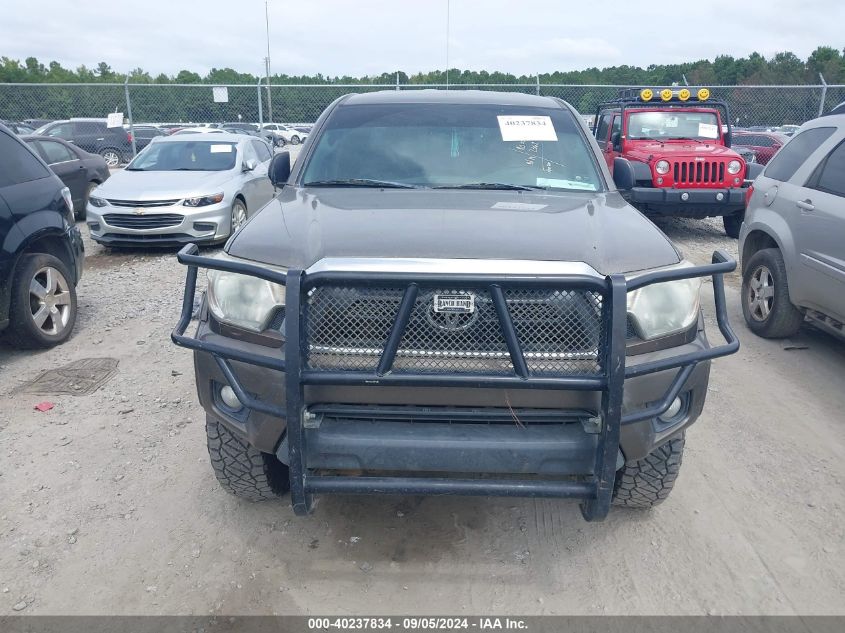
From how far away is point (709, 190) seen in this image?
9688 millimetres

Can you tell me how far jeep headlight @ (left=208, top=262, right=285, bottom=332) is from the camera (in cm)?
254

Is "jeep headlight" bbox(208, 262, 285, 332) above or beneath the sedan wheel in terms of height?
above

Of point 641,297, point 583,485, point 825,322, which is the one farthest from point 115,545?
point 825,322

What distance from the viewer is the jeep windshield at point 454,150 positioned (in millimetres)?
3652

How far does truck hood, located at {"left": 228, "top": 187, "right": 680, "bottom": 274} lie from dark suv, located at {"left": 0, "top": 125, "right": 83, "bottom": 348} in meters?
2.75

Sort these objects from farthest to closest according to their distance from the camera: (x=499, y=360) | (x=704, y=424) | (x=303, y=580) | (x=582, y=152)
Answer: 1. (x=704, y=424)
2. (x=582, y=152)
3. (x=303, y=580)
4. (x=499, y=360)

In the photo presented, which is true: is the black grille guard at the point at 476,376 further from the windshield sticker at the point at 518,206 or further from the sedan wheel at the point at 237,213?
the sedan wheel at the point at 237,213

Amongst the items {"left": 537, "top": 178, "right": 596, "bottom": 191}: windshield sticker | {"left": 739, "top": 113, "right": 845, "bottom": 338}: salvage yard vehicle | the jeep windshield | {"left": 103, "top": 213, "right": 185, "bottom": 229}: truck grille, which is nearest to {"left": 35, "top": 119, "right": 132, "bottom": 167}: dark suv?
{"left": 103, "top": 213, "right": 185, "bottom": 229}: truck grille


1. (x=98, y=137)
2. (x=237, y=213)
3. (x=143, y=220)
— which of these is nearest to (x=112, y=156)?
(x=98, y=137)

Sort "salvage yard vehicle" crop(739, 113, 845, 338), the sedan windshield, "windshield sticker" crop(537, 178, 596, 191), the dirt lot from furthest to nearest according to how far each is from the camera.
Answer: the sedan windshield
"salvage yard vehicle" crop(739, 113, 845, 338)
"windshield sticker" crop(537, 178, 596, 191)
the dirt lot

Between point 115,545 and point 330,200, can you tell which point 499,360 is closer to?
point 330,200

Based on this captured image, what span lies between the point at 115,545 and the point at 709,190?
9.03 m

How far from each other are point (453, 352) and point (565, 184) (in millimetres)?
1626

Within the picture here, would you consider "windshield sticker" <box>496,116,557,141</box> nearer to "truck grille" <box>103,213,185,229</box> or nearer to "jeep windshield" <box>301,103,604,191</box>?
"jeep windshield" <box>301,103,604,191</box>
